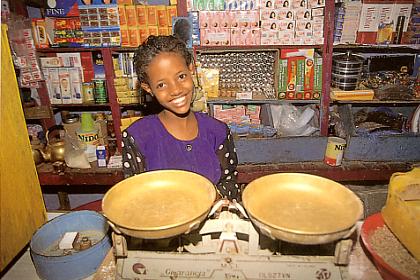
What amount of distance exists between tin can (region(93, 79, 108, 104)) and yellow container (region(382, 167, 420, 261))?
102 inches

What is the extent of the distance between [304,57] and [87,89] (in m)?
2.02

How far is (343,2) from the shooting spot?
2.91m

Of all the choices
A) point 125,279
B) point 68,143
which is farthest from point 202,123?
point 68,143

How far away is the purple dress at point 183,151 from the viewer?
162cm

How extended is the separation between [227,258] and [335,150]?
2236 mm

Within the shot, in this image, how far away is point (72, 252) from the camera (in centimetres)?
134

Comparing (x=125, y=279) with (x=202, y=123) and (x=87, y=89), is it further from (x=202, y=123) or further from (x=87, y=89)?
(x=87, y=89)

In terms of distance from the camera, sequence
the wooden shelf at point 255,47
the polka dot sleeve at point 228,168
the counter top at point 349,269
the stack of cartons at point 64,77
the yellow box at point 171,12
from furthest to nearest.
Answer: the stack of cartons at point 64,77 < the wooden shelf at point 255,47 < the yellow box at point 171,12 < the polka dot sleeve at point 228,168 < the counter top at point 349,269

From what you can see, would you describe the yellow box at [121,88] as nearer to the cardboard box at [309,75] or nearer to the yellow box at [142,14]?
the yellow box at [142,14]

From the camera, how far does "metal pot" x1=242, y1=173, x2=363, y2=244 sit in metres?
0.87

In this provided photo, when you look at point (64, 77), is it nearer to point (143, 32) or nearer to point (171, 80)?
point (143, 32)

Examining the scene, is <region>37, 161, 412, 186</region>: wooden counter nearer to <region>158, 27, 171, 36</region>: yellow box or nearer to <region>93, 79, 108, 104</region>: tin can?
<region>93, 79, 108, 104</region>: tin can

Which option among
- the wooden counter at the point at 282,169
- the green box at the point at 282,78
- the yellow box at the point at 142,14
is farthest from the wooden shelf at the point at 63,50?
the green box at the point at 282,78

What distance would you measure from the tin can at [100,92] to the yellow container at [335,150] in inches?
82.6
